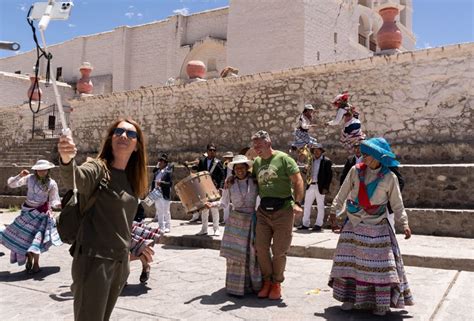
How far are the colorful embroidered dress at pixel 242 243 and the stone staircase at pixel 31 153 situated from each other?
46.2 ft

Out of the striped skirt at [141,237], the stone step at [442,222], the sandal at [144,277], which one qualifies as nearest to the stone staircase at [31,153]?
the sandal at [144,277]

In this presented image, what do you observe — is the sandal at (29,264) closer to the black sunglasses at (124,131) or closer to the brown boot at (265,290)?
the brown boot at (265,290)

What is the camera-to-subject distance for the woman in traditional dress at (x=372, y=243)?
386 cm

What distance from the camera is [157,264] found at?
6.41 meters

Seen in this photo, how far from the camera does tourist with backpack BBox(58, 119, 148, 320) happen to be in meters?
2.42

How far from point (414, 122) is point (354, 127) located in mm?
3565

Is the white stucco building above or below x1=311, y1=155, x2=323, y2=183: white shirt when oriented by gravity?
above

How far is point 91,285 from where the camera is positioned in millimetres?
2420

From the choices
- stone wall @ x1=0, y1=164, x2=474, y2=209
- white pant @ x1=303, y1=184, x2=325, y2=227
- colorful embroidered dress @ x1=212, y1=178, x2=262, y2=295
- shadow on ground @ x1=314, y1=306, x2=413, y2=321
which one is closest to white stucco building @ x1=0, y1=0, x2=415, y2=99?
stone wall @ x1=0, y1=164, x2=474, y2=209

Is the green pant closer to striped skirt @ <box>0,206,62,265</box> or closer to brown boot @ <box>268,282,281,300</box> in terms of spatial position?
brown boot @ <box>268,282,281,300</box>

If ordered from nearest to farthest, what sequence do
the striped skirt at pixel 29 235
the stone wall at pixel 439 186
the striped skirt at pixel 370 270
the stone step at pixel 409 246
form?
1. the striped skirt at pixel 370 270
2. the stone step at pixel 409 246
3. the striped skirt at pixel 29 235
4. the stone wall at pixel 439 186

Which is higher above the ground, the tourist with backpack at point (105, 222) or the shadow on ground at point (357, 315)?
the tourist with backpack at point (105, 222)

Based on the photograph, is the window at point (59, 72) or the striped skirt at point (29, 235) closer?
the striped skirt at point (29, 235)

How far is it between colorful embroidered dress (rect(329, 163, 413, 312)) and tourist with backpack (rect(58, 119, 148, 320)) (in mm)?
2185
